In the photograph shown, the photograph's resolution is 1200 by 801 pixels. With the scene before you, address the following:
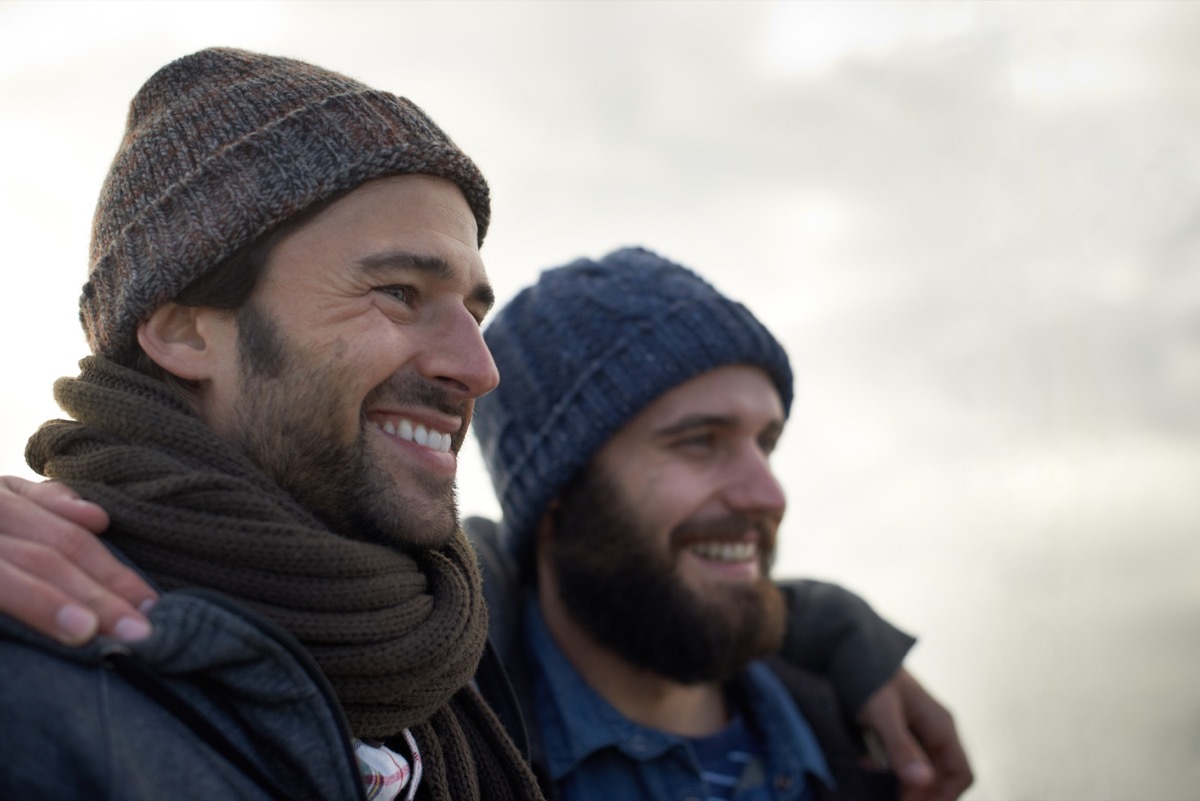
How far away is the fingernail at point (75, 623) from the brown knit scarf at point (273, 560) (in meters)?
0.26

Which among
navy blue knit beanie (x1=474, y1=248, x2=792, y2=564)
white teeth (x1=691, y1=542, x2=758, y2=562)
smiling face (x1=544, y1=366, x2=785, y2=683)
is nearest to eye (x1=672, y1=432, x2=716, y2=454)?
smiling face (x1=544, y1=366, x2=785, y2=683)

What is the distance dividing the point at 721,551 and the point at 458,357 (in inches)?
63.9

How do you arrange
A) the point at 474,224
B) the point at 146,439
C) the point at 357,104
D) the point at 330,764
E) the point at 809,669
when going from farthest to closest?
1. the point at 809,669
2. the point at 474,224
3. the point at 357,104
4. the point at 146,439
5. the point at 330,764

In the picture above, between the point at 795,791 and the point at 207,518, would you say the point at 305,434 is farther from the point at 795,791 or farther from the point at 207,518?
the point at 795,791

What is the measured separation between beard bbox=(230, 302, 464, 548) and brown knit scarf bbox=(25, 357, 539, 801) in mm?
74

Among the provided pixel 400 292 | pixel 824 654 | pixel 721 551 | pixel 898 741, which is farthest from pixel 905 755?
pixel 400 292

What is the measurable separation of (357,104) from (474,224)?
1.22ft

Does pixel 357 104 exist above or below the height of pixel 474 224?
above

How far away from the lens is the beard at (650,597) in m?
3.46

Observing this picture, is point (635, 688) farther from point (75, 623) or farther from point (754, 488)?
point (75, 623)

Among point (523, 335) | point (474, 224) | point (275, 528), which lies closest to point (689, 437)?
point (523, 335)

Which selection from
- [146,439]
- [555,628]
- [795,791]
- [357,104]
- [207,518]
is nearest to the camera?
[207,518]

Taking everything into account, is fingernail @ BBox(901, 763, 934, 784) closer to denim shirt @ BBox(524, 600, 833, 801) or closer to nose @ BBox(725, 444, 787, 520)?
denim shirt @ BBox(524, 600, 833, 801)

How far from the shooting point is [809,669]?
397 cm
